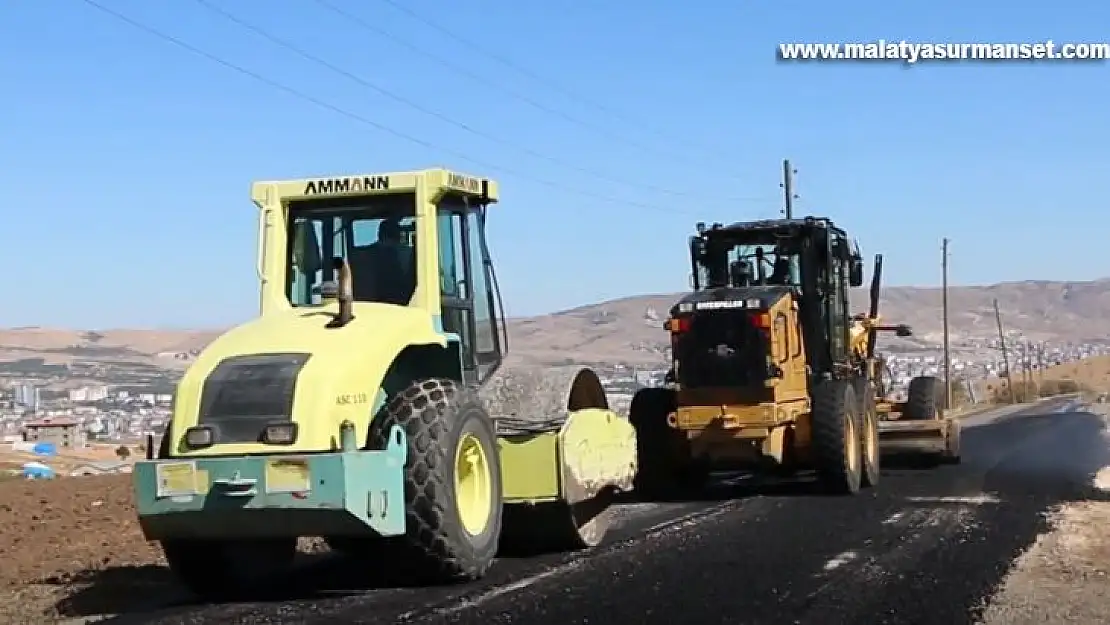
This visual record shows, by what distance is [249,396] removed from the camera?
8406mm

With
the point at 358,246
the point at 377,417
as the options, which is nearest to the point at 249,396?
the point at 377,417

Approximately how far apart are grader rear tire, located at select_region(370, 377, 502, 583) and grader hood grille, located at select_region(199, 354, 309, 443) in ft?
2.08

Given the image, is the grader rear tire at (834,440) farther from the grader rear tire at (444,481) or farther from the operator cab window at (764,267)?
the grader rear tire at (444,481)

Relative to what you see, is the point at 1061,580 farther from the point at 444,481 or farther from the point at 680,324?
the point at 680,324

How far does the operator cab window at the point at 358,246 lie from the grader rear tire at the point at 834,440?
6.89 meters

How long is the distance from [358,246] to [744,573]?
11.7 feet

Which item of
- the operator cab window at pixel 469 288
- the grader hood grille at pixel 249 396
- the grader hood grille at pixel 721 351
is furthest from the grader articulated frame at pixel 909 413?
the grader hood grille at pixel 249 396

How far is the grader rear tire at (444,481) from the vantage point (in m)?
8.62

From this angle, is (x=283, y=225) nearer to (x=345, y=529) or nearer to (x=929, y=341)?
(x=345, y=529)

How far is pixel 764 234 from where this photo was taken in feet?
54.9

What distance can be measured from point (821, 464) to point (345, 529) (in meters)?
8.27

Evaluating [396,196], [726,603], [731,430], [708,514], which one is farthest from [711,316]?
[726,603]

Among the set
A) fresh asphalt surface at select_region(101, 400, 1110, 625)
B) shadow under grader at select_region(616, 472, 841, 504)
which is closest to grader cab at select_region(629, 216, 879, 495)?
shadow under grader at select_region(616, 472, 841, 504)

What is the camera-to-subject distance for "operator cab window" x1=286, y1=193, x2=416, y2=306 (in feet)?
33.0
